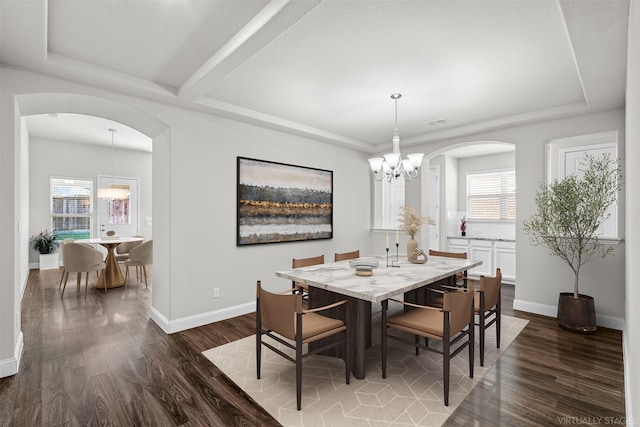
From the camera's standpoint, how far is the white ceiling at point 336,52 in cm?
193

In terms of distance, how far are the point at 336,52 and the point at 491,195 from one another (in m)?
5.35

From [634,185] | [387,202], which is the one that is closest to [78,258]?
[387,202]

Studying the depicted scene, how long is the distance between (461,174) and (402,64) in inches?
194

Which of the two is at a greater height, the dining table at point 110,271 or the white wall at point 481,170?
the white wall at point 481,170

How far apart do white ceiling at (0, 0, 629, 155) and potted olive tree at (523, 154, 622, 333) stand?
0.85m

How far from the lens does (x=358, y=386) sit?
232cm

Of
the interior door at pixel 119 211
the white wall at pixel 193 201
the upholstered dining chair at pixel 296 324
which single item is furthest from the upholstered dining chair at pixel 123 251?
the upholstered dining chair at pixel 296 324

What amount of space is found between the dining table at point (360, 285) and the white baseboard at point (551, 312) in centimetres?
161

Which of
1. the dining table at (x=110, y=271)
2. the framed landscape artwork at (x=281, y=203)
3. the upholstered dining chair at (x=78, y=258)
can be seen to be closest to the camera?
the framed landscape artwork at (x=281, y=203)

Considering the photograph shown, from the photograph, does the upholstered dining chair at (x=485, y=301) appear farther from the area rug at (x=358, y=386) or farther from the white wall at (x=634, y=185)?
the white wall at (x=634, y=185)

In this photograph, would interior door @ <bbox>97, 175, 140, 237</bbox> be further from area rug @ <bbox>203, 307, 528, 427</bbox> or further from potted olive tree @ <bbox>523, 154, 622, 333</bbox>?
potted olive tree @ <bbox>523, 154, 622, 333</bbox>

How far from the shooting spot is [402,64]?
2.63 metres

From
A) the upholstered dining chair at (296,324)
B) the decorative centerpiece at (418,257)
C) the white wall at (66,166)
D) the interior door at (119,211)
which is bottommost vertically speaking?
the upholstered dining chair at (296,324)

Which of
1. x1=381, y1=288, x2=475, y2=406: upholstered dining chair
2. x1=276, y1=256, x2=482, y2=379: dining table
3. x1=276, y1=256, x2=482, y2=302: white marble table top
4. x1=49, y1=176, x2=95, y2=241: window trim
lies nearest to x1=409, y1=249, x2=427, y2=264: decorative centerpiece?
x1=276, y1=256, x2=482, y2=302: white marble table top
